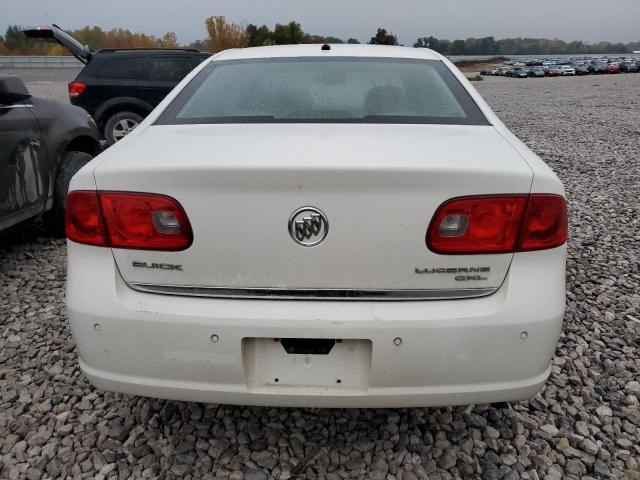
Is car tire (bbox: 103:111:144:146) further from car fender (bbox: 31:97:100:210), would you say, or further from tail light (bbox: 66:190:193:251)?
tail light (bbox: 66:190:193:251)

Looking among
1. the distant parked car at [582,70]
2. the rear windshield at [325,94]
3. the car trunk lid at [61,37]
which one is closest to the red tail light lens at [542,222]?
the rear windshield at [325,94]

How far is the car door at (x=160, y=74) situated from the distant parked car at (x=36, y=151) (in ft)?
14.0

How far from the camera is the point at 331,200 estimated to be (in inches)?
60.5

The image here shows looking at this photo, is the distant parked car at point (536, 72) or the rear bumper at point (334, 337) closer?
the rear bumper at point (334, 337)

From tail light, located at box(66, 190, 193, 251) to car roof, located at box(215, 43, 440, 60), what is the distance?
134 cm

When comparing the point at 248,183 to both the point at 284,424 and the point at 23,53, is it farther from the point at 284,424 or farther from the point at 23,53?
the point at 23,53

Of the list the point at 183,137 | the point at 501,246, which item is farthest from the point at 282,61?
the point at 501,246

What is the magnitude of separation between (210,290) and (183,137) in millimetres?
606

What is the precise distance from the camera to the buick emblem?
5.07 feet

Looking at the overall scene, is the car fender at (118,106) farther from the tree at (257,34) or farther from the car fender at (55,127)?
the tree at (257,34)

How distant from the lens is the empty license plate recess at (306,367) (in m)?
1.62

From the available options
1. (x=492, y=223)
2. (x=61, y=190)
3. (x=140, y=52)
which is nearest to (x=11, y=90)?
(x=61, y=190)

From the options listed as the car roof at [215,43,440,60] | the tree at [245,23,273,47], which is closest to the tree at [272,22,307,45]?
the tree at [245,23,273,47]

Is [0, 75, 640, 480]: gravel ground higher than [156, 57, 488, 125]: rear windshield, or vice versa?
[156, 57, 488, 125]: rear windshield
